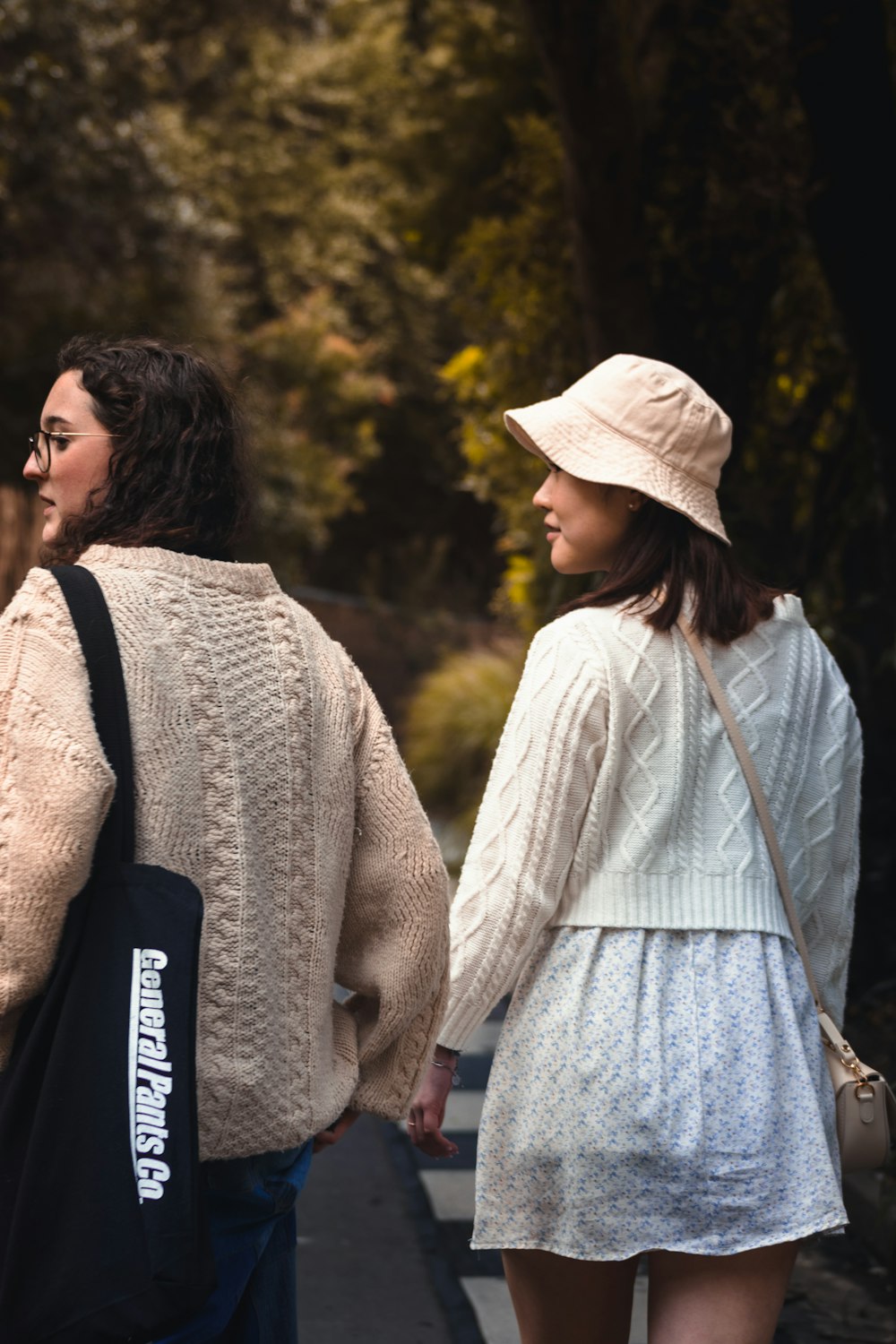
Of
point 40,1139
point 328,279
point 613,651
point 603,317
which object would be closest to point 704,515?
point 613,651

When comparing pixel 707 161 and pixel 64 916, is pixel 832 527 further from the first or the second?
pixel 64 916

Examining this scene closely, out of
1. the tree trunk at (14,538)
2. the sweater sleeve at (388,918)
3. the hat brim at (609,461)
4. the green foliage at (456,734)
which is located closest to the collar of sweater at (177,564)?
the sweater sleeve at (388,918)

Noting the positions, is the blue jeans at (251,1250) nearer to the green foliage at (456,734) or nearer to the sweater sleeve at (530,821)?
the sweater sleeve at (530,821)

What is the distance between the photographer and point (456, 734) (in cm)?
1483

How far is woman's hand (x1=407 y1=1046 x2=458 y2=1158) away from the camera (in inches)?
95.7

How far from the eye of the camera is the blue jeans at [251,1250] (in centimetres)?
200

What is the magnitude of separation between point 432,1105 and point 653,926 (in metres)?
0.45

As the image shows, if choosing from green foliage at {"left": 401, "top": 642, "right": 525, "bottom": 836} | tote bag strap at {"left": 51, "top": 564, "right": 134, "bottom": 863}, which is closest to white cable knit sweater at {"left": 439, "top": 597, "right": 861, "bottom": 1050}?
tote bag strap at {"left": 51, "top": 564, "right": 134, "bottom": 863}

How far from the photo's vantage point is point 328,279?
26703mm

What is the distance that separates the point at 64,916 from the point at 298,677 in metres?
0.49

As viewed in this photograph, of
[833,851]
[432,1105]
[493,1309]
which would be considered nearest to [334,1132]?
[432,1105]

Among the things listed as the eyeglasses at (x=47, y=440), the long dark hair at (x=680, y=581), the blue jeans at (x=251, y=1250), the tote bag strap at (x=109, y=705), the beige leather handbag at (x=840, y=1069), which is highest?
the eyeglasses at (x=47, y=440)

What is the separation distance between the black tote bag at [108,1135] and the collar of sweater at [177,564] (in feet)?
1.35

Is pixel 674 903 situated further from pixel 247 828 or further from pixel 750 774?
pixel 247 828
